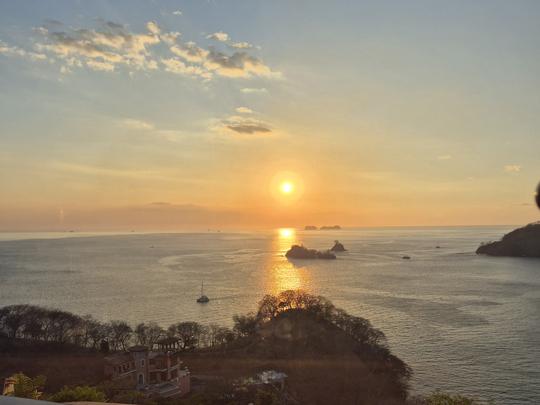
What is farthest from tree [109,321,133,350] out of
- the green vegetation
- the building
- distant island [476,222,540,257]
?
distant island [476,222,540,257]

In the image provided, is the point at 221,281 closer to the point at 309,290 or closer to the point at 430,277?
the point at 309,290

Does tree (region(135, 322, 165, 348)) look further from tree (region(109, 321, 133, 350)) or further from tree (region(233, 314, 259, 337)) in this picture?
tree (region(233, 314, 259, 337))

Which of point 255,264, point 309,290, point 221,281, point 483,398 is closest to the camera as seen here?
point 483,398

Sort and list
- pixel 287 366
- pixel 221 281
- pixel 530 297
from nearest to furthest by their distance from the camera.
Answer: pixel 287 366, pixel 530 297, pixel 221 281

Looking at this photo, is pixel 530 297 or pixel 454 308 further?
pixel 530 297

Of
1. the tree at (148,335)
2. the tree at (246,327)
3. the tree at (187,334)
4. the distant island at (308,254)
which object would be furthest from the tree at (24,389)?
the distant island at (308,254)

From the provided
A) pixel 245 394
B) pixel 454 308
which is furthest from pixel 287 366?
pixel 454 308
